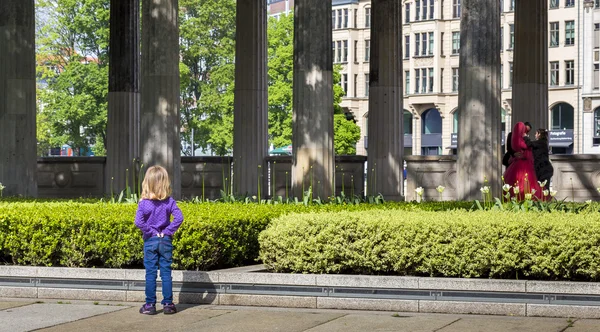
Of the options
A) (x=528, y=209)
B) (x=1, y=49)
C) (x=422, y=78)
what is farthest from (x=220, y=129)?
(x=528, y=209)

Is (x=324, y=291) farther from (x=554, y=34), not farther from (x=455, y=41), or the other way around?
(x=455, y=41)

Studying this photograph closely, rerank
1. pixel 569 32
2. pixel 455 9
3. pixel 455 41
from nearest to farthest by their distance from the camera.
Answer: pixel 569 32 → pixel 455 41 → pixel 455 9

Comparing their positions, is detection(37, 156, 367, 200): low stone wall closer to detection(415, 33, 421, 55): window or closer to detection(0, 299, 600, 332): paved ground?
detection(0, 299, 600, 332): paved ground

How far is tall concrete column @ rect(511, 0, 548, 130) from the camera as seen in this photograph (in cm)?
3412

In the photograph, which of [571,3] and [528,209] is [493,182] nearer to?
[528,209]

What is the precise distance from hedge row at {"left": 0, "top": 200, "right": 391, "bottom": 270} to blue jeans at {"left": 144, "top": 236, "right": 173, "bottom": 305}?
1.18 m

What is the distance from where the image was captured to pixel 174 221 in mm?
16078

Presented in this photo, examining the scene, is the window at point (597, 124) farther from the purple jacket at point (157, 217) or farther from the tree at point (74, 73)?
the purple jacket at point (157, 217)

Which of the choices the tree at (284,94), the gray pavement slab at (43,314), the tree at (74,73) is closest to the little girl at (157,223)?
the gray pavement slab at (43,314)

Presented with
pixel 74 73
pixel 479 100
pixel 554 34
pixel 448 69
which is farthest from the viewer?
pixel 448 69

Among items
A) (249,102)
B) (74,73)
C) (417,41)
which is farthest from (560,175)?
(417,41)

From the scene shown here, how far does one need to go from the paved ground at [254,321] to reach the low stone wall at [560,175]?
19.7 meters

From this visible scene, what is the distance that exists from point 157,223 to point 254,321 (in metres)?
2.14

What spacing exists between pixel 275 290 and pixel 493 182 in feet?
36.7
